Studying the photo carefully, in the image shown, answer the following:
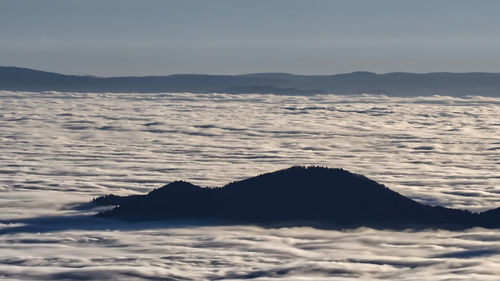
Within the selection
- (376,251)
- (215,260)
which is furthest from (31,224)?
(376,251)

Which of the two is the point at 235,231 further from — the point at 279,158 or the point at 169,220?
the point at 279,158

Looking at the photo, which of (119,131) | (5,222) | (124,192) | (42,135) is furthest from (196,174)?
(119,131)

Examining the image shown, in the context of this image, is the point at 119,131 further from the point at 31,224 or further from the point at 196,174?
the point at 31,224

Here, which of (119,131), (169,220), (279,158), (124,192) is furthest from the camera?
(119,131)

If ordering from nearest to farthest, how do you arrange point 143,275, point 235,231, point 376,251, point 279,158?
point 143,275 → point 376,251 → point 235,231 → point 279,158

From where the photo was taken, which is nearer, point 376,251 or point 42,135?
point 376,251

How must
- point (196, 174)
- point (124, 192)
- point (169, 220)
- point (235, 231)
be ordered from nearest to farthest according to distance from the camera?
point (235, 231), point (169, 220), point (124, 192), point (196, 174)
